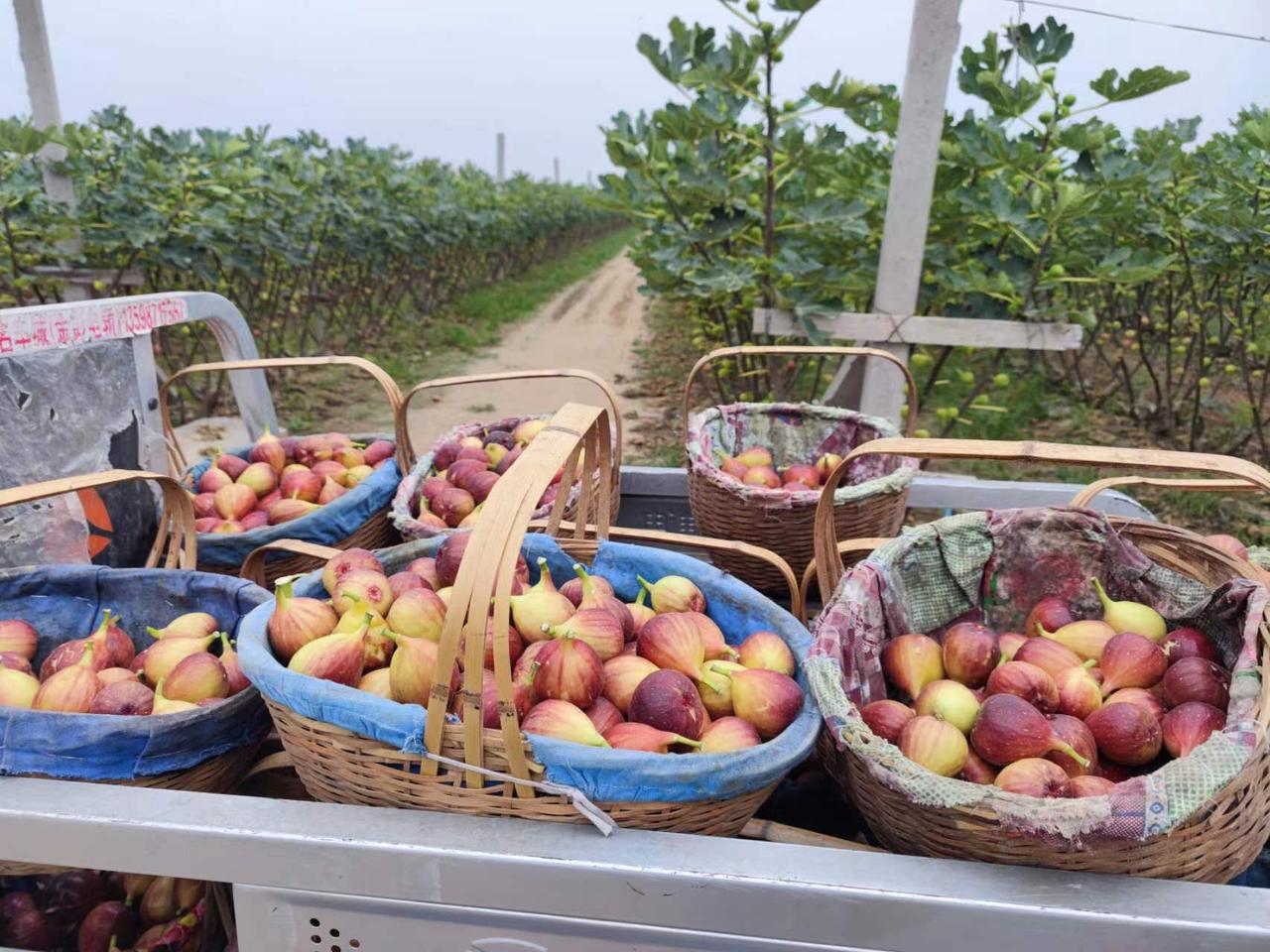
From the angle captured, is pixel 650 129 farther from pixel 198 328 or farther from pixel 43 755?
pixel 198 328

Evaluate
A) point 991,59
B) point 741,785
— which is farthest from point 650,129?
point 741,785

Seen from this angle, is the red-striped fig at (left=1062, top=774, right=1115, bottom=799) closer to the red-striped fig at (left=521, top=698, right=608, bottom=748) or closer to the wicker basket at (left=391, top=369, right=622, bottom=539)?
the red-striped fig at (left=521, top=698, right=608, bottom=748)

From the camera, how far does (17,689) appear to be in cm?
149

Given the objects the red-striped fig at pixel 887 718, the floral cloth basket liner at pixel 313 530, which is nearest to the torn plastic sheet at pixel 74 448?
the floral cloth basket liner at pixel 313 530

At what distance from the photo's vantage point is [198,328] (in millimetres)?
6223

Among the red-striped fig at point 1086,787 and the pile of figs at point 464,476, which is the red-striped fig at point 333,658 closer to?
the pile of figs at point 464,476

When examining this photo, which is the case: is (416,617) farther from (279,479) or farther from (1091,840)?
(279,479)

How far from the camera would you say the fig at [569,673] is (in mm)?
1341

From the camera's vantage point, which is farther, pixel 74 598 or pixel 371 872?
pixel 74 598

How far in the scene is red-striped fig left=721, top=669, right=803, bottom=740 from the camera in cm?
133

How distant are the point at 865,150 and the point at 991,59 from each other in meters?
0.68

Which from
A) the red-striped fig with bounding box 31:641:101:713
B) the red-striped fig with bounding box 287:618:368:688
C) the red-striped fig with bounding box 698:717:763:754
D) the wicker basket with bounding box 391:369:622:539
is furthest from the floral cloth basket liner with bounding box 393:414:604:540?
the red-striped fig with bounding box 698:717:763:754

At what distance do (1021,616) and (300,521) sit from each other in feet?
5.87

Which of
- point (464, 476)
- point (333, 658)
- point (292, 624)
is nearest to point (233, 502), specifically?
point (464, 476)
